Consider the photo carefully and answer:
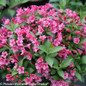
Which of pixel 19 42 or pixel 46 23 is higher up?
pixel 46 23

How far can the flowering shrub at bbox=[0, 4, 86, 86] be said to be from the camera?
1722mm

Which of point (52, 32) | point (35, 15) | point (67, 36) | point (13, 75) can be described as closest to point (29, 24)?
point (35, 15)

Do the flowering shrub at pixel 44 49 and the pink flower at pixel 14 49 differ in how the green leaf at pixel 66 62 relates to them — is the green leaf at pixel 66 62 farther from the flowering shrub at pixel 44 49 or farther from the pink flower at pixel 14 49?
the pink flower at pixel 14 49

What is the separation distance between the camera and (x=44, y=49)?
1677mm

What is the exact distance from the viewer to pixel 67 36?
6.20ft

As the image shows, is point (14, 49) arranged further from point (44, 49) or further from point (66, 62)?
point (66, 62)

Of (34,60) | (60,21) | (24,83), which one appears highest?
(60,21)

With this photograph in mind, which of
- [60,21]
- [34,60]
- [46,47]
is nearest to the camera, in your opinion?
[46,47]

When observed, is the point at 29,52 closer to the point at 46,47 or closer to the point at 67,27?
the point at 46,47

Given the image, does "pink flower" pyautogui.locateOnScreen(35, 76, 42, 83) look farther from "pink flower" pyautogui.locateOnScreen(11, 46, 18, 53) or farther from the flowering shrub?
"pink flower" pyautogui.locateOnScreen(11, 46, 18, 53)

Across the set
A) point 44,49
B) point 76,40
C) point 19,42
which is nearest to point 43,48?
point 44,49

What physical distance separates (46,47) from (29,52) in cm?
18

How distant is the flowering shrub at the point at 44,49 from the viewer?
5.65 ft

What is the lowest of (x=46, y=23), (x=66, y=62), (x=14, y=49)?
(x=66, y=62)
